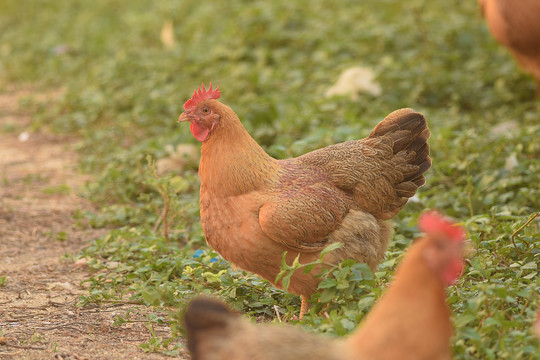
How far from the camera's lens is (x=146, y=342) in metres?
3.71

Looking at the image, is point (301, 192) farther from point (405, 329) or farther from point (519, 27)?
point (519, 27)

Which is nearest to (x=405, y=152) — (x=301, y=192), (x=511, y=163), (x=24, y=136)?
(x=301, y=192)

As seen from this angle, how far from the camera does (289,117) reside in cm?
746

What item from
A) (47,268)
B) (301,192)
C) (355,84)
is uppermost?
(301,192)

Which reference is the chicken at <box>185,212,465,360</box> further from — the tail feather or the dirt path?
the tail feather

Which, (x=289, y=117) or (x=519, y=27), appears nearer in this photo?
(x=519, y=27)

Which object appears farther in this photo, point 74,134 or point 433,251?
point 74,134

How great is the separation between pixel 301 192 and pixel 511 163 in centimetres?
249

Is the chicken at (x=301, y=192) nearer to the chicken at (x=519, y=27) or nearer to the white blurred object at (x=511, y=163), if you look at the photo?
the white blurred object at (x=511, y=163)

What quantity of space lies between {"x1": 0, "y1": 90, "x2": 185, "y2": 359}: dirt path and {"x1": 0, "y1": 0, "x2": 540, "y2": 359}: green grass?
187 mm

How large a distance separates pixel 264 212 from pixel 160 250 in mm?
1345

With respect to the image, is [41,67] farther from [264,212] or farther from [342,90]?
[264,212]

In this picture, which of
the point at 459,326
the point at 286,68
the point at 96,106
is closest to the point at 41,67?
the point at 96,106

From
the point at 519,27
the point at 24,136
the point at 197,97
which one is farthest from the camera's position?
the point at 24,136
